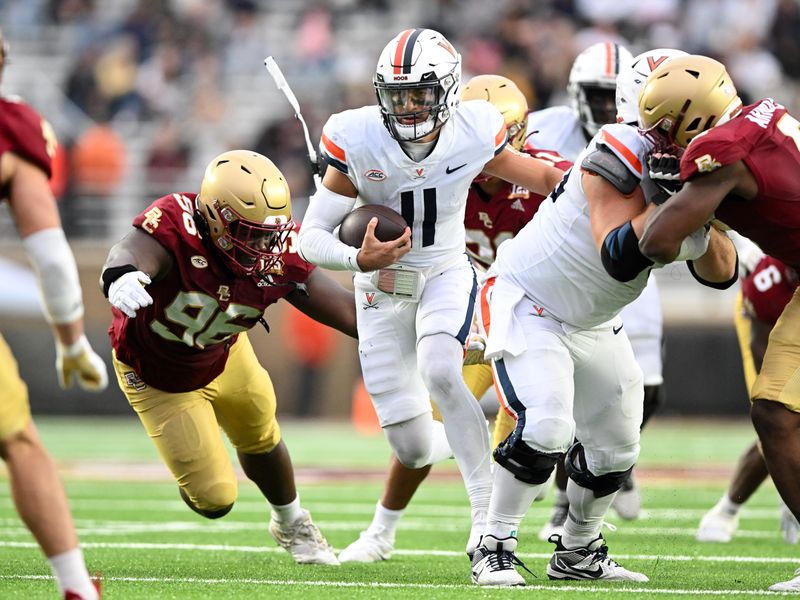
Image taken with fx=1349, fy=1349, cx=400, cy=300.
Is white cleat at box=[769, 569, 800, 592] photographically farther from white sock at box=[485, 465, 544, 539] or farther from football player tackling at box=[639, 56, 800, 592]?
white sock at box=[485, 465, 544, 539]

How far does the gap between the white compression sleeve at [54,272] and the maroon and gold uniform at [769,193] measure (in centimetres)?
164

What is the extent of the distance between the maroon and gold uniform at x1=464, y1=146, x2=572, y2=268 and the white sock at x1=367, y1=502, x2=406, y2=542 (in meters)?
1.18

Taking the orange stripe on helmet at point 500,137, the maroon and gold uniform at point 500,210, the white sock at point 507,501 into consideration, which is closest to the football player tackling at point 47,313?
the white sock at point 507,501

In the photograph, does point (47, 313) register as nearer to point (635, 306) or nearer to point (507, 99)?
point (507, 99)

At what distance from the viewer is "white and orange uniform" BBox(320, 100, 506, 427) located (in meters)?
4.59

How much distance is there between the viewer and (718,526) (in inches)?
222

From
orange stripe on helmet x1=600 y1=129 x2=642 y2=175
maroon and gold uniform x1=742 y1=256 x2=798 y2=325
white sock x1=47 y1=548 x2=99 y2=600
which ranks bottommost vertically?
maroon and gold uniform x1=742 y1=256 x2=798 y2=325

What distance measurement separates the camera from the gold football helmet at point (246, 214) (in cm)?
439

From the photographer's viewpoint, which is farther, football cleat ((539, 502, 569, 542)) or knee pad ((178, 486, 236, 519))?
football cleat ((539, 502, 569, 542))

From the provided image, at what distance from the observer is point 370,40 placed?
576 inches

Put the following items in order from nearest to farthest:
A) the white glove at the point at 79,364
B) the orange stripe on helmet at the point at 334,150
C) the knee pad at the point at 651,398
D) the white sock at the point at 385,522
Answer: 1. the white glove at the point at 79,364
2. the orange stripe on helmet at the point at 334,150
3. the white sock at the point at 385,522
4. the knee pad at the point at 651,398

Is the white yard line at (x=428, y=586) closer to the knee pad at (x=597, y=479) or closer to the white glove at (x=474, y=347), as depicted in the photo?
the knee pad at (x=597, y=479)

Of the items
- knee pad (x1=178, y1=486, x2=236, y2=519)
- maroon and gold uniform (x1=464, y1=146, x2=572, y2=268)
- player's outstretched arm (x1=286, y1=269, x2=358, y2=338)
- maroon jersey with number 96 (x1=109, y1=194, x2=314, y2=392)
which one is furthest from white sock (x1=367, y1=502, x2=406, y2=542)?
maroon and gold uniform (x1=464, y1=146, x2=572, y2=268)

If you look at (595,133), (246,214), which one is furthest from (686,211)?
(595,133)
